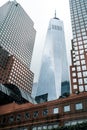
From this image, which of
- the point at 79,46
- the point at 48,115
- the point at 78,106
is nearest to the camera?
the point at 78,106

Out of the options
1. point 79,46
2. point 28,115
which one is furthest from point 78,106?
point 79,46

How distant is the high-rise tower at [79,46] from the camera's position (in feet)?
347

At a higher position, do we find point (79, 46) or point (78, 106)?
point (78, 106)

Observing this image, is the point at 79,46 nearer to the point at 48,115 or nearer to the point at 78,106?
the point at 48,115

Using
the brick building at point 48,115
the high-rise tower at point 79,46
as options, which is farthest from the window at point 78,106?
the high-rise tower at point 79,46

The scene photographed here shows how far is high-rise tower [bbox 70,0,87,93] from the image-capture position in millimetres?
105688

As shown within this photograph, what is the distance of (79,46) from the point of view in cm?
12531

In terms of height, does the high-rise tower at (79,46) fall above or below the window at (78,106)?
below

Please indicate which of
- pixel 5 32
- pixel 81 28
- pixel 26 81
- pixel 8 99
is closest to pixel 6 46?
pixel 5 32

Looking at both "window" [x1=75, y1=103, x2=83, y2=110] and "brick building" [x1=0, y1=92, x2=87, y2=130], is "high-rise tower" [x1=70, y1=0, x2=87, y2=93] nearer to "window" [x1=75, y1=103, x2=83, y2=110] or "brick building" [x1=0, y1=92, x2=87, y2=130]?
"brick building" [x1=0, y1=92, x2=87, y2=130]

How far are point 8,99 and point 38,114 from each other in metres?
21.1

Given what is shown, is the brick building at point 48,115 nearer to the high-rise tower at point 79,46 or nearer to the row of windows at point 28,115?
the row of windows at point 28,115

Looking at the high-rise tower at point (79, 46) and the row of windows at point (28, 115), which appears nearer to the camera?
the row of windows at point (28, 115)

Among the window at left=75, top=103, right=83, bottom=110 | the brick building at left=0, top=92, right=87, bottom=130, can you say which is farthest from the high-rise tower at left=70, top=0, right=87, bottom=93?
the window at left=75, top=103, right=83, bottom=110
